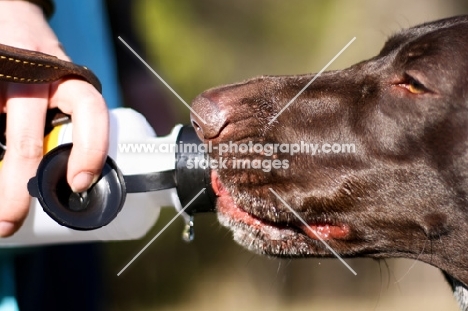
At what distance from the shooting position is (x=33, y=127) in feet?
7.29

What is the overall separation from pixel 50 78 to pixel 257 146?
764mm

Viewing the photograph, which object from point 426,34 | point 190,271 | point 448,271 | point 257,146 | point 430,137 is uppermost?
point 426,34

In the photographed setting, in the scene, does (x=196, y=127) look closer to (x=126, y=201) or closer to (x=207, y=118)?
(x=207, y=118)

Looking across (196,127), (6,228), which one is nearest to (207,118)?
(196,127)

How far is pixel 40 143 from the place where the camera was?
2240 mm

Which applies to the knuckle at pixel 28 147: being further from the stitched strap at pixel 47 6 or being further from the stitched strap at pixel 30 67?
the stitched strap at pixel 47 6

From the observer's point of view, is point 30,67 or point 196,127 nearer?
point 30,67

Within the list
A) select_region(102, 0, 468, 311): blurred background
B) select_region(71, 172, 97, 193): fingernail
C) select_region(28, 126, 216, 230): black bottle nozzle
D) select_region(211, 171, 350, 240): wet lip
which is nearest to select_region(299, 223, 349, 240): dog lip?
select_region(211, 171, 350, 240): wet lip

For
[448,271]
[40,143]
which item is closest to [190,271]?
[448,271]

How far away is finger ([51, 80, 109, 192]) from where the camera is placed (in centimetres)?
218

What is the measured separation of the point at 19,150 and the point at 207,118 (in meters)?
0.65

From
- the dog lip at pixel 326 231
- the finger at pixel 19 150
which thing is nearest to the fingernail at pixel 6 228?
the finger at pixel 19 150

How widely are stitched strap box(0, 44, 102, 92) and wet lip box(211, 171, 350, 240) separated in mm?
689

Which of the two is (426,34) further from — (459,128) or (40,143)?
(40,143)
